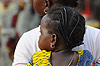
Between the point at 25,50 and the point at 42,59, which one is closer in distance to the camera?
the point at 42,59

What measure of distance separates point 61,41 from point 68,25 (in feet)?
0.50

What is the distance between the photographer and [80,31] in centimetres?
277

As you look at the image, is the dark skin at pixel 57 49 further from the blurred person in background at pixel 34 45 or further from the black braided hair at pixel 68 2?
the black braided hair at pixel 68 2

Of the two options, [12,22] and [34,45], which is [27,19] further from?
[34,45]

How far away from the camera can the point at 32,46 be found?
10.1 feet

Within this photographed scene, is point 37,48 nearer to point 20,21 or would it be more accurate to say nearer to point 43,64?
point 43,64

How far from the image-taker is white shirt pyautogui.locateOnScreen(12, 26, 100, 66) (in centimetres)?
305

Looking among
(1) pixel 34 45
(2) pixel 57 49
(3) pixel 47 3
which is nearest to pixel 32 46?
(1) pixel 34 45

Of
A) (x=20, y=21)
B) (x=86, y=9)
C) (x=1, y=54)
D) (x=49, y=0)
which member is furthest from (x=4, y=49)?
(x=49, y=0)

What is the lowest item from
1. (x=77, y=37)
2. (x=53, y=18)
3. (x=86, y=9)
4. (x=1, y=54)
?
(x=1, y=54)

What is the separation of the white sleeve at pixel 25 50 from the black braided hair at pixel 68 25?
14.9 inches

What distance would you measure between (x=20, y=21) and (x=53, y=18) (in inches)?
223

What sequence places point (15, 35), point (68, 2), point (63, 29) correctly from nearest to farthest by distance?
point (63, 29) < point (68, 2) < point (15, 35)

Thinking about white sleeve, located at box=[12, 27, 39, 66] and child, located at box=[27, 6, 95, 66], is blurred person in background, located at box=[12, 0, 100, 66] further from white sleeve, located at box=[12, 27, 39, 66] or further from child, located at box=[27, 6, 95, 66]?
child, located at box=[27, 6, 95, 66]
